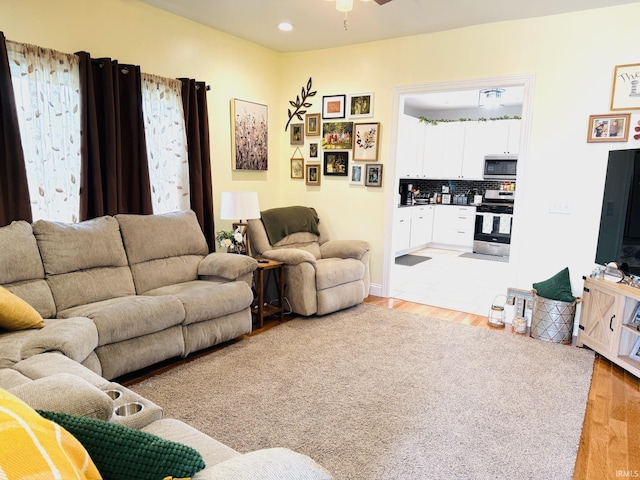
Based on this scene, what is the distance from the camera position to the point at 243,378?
2.82 m

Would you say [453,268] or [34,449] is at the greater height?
[34,449]

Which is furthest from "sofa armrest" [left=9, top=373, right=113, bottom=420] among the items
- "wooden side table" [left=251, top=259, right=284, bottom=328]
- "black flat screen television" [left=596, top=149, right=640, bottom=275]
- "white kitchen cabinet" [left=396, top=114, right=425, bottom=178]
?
"white kitchen cabinet" [left=396, top=114, right=425, bottom=178]

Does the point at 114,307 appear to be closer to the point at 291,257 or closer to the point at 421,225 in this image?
the point at 291,257

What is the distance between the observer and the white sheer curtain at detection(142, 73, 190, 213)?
371 centimetres

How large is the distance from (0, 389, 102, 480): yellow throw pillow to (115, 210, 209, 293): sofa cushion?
263 centimetres

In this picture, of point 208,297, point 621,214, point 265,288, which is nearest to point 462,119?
point 621,214

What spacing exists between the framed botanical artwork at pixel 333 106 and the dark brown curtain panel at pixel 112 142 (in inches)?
83.5

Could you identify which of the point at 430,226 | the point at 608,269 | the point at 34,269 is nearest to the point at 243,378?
the point at 34,269

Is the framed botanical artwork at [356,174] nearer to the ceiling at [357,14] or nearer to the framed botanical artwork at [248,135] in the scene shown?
the framed botanical artwork at [248,135]

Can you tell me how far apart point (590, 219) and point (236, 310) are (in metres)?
3.07

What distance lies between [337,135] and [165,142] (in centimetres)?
196

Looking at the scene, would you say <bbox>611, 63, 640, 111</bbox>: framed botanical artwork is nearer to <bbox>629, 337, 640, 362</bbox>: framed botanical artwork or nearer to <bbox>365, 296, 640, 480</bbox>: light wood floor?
<bbox>629, 337, 640, 362</bbox>: framed botanical artwork

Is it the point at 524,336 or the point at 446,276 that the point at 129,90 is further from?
the point at 446,276

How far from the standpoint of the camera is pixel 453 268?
6387mm
